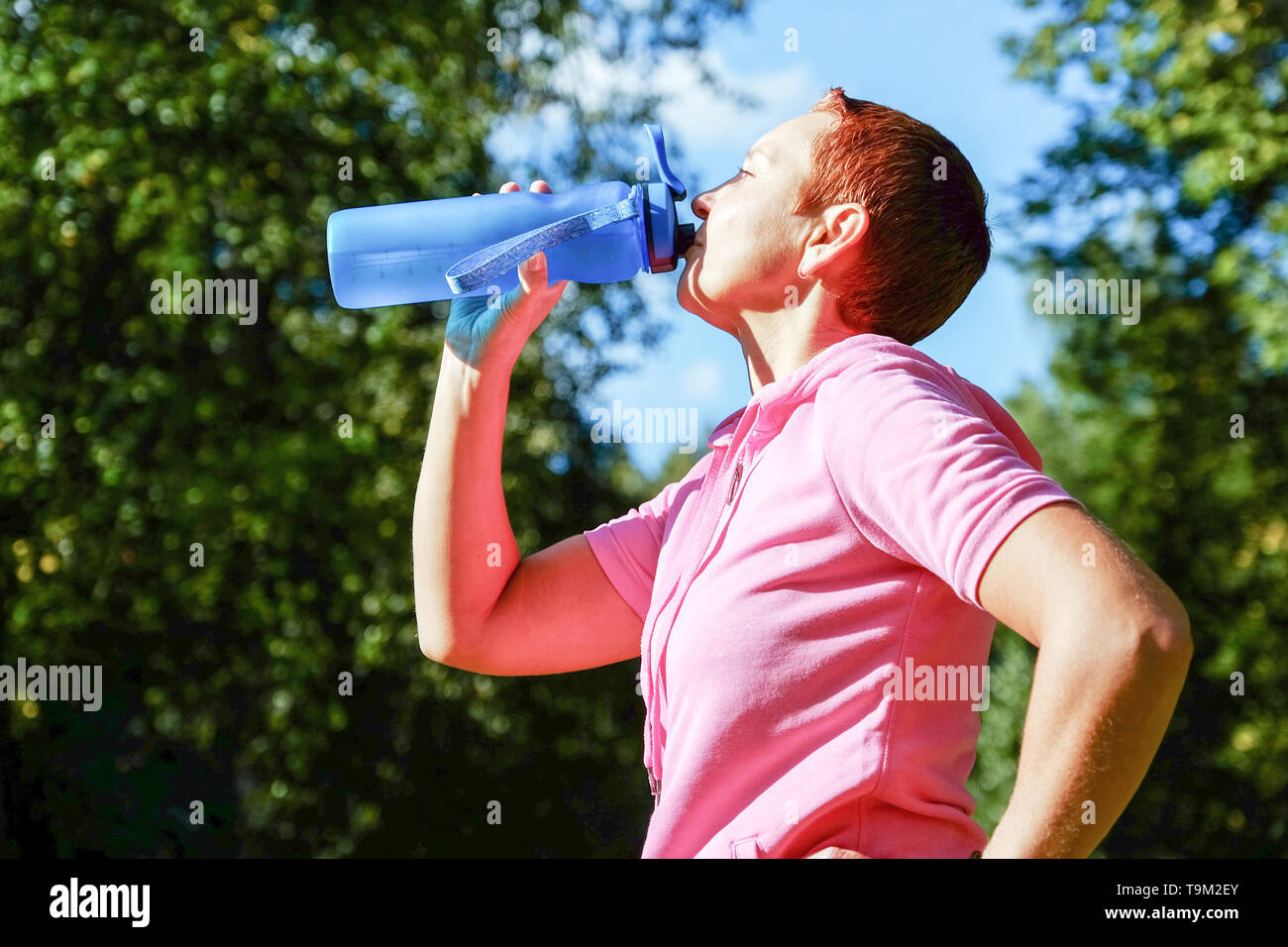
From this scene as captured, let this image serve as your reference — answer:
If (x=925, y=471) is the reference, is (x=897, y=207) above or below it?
above

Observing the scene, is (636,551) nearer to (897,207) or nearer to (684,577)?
(684,577)

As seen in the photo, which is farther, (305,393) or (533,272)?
(305,393)

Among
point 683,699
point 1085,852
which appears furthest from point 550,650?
point 1085,852

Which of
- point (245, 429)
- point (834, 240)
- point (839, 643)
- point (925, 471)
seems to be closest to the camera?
point (925, 471)

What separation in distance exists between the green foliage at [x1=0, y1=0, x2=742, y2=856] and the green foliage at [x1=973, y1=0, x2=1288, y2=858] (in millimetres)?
2524

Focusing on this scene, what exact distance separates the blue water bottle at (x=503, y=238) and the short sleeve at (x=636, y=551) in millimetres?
340

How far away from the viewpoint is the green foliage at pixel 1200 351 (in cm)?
558

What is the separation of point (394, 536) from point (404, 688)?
2.38 ft

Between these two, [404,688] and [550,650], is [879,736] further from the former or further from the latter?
[404,688]

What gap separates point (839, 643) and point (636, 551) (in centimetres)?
57

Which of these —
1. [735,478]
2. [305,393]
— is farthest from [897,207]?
[305,393]

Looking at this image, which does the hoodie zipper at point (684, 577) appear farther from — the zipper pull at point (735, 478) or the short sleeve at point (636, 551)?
the short sleeve at point (636, 551)

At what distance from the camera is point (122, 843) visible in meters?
5.34

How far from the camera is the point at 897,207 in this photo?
1.53m
